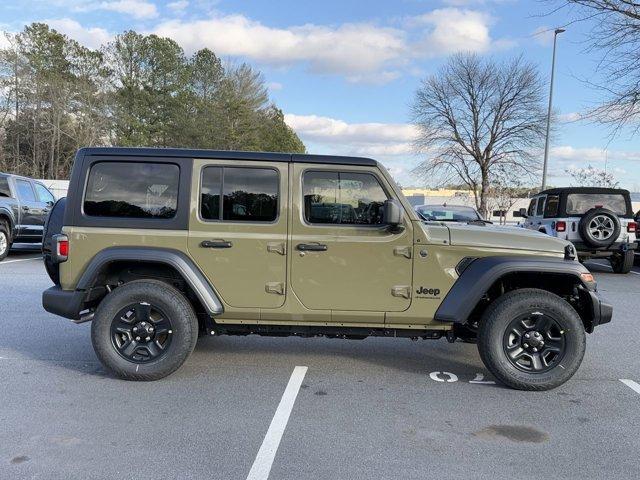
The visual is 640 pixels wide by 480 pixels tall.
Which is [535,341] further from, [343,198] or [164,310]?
[164,310]

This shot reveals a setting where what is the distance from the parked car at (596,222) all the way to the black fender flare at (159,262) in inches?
396

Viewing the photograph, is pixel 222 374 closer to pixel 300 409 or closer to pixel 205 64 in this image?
pixel 300 409

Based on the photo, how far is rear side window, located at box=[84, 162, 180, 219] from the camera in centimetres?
457

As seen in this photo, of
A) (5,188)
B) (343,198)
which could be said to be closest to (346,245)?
(343,198)

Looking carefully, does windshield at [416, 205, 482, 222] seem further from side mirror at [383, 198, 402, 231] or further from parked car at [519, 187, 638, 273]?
side mirror at [383, 198, 402, 231]

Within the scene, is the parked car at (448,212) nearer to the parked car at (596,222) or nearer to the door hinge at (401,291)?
the parked car at (596,222)

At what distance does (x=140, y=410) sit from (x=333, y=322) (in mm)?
1678

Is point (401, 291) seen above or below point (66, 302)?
above

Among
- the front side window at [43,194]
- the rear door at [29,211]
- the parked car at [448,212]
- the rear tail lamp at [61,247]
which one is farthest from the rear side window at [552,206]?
the front side window at [43,194]

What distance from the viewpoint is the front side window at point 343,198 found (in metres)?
4.52

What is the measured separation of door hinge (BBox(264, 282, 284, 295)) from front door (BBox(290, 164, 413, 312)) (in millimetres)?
103

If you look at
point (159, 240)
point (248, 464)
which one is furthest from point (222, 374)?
point (248, 464)

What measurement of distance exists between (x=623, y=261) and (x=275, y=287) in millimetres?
11167

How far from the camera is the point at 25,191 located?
Answer: 13.0m
